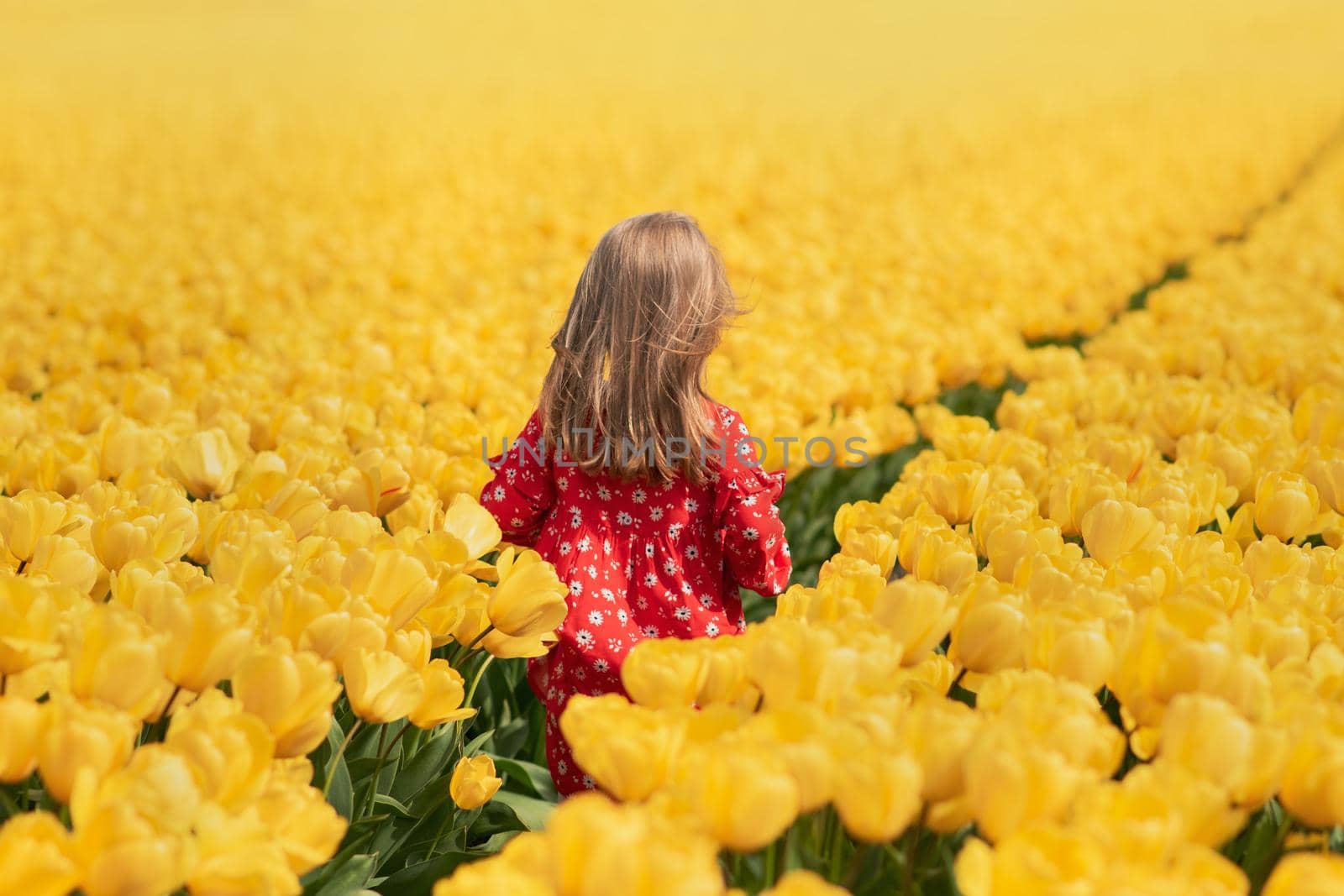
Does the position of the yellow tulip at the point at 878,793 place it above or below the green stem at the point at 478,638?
above

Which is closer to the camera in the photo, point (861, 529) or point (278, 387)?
point (861, 529)

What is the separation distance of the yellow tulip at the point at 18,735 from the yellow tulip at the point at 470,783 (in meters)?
0.64

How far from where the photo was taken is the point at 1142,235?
7887 mm

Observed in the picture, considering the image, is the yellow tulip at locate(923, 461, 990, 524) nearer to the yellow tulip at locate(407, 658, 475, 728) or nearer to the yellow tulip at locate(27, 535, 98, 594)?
the yellow tulip at locate(407, 658, 475, 728)

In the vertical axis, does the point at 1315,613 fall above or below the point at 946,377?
above

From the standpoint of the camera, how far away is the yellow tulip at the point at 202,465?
224cm

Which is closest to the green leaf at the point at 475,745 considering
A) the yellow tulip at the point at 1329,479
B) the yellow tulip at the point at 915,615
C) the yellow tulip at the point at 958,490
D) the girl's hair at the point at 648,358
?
the girl's hair at the point at 648,358

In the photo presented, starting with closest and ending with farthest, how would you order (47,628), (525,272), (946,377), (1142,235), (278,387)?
(47,628) → (278,387) → (946,377) → (525,272) → (1142,235)

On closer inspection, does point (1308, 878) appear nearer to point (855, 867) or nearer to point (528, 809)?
point (855, 867)

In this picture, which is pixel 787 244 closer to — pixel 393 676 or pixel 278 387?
pixel 278 387

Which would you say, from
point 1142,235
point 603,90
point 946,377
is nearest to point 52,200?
point 946,377

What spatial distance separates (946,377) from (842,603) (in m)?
2.78

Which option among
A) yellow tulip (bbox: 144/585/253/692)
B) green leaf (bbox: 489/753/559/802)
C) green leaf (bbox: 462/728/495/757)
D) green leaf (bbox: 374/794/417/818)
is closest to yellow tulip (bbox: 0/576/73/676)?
yellow tulip (bbox: 144/585/253/692)

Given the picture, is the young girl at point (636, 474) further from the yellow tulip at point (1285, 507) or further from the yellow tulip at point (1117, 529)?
the yellow tulip at point (1285, 507)
